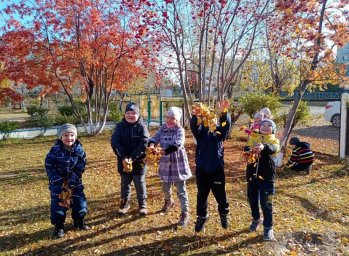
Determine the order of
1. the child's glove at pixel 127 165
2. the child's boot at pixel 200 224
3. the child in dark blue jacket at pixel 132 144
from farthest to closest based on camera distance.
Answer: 1. the child in dark blue jacket at pixel 132 144
2. the child's glove at pixel 127 165
3. the child's boot at pixel 200 224

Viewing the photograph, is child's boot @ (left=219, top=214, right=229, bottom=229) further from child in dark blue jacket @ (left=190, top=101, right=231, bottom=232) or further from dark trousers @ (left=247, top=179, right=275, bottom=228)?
dark trousers @ (left=247, top=179, right=275, bottom=228)

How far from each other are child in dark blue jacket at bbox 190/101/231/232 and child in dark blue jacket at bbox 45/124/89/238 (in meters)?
1.41

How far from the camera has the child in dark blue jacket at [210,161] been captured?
148 inches

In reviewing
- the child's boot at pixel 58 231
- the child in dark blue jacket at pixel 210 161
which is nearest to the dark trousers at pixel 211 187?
the child in dark blue jacket at pixel 210 161

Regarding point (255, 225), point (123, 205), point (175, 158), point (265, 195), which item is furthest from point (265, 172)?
point (123, 205)

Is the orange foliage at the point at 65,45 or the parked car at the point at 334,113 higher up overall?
the orange foliage at the point at 65,45

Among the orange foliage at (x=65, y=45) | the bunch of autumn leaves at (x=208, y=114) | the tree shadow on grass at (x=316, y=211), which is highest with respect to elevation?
the orange foliage at (x=65, y=45)

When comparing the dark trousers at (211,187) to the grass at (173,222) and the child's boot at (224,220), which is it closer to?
the child's boot at (224,220)

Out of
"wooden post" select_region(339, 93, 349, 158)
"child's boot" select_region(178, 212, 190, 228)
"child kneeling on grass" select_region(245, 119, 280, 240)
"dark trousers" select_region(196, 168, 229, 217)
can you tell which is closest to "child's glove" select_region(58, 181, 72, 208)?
"child's boot" select_region(178, 212, 190, 228)

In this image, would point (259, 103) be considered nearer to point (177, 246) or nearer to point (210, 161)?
point (210, 161)

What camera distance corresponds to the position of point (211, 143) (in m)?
3.80

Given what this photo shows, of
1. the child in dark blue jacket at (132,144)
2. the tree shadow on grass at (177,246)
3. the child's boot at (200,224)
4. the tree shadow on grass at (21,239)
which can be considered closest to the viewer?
the tree shadow on grass at (177,246)

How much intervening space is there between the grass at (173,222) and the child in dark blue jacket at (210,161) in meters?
0.36

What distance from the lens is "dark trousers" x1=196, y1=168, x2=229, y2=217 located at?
151 inches
